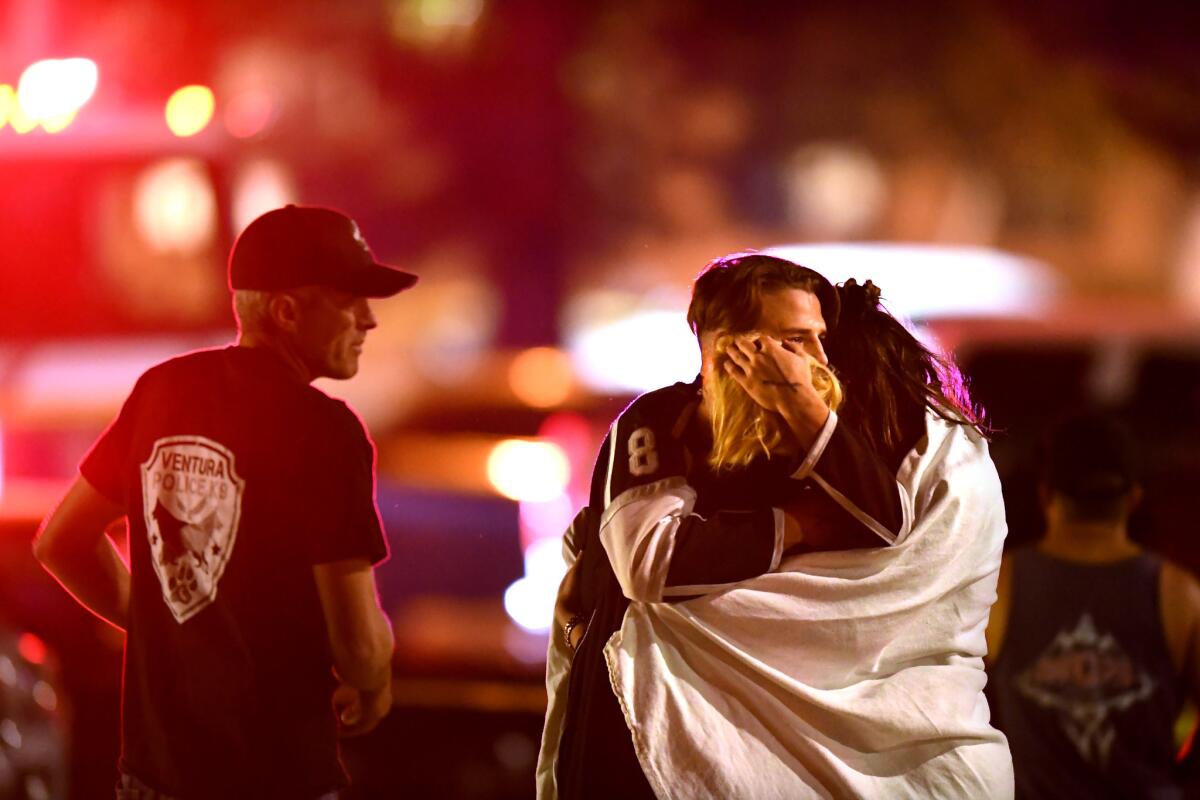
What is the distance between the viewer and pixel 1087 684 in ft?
13.5

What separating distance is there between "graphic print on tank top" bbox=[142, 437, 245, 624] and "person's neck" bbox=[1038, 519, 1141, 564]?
6.27ft

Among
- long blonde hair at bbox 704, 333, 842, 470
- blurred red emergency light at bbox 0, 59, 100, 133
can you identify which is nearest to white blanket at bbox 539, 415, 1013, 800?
long blonde hair at bbox 704, 333, 842, 470

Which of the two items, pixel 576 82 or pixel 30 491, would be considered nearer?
pixel 30 491

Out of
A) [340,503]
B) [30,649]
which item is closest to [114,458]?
[340,503]

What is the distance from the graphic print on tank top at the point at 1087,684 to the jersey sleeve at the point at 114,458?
81.3 inches

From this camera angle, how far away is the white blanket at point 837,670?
3105mm

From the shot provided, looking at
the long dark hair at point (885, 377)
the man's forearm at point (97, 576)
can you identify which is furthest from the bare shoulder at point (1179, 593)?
the man's forearm at point (97, 576)

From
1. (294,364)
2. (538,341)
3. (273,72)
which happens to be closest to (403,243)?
(273,72)

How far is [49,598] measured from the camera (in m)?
6.42

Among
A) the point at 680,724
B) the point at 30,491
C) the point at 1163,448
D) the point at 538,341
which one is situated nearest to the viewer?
the point at 680,724

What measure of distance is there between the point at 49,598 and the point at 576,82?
44.4 ft

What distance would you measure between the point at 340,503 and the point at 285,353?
331 millimetres

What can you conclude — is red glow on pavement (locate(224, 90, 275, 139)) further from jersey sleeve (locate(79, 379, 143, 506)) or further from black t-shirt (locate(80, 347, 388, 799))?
black t-shirt (locate(80, 347, 388, 799))

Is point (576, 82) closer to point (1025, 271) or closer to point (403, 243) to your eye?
point (403, 243)
